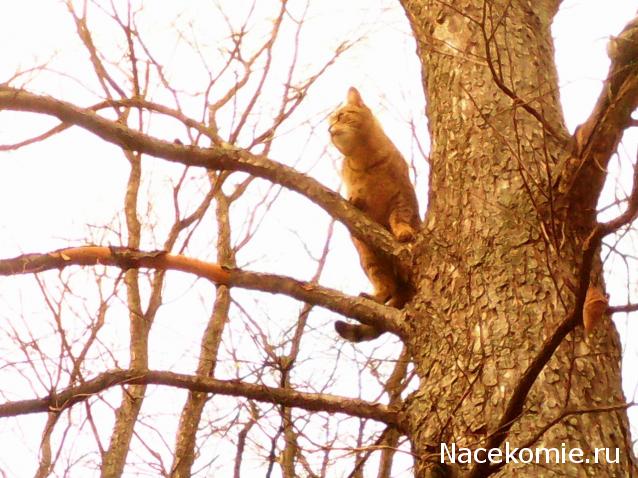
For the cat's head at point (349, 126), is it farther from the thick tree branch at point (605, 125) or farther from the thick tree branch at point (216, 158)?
the thick tree branch at point (605, 125)

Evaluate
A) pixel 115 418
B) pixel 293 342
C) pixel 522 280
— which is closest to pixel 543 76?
pixel 522 280

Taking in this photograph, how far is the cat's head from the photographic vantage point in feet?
14.1

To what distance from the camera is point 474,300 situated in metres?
2.28

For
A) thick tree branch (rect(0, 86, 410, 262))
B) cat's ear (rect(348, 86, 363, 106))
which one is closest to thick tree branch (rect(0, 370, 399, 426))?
thick tree branch (rect(0, 86, 410, 262))

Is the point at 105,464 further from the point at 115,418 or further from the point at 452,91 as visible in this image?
the point at 452,91

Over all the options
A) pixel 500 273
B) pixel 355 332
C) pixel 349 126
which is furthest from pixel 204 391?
pixel 349 126

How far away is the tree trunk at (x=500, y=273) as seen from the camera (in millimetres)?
1969

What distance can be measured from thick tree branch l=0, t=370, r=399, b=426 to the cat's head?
7.04ft

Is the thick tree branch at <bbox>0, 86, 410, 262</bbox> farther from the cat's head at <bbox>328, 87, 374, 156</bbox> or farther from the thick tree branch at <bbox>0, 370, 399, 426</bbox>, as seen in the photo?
the cat's head at <bbox>328, 87, 374, 156</bbox>

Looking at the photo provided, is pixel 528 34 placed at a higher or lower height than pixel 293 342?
higher

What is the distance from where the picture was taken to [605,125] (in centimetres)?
207

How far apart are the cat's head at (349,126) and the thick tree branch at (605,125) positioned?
7.01 feet

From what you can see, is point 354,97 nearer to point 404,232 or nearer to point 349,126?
point 349,126

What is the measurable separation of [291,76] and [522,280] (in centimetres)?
304
